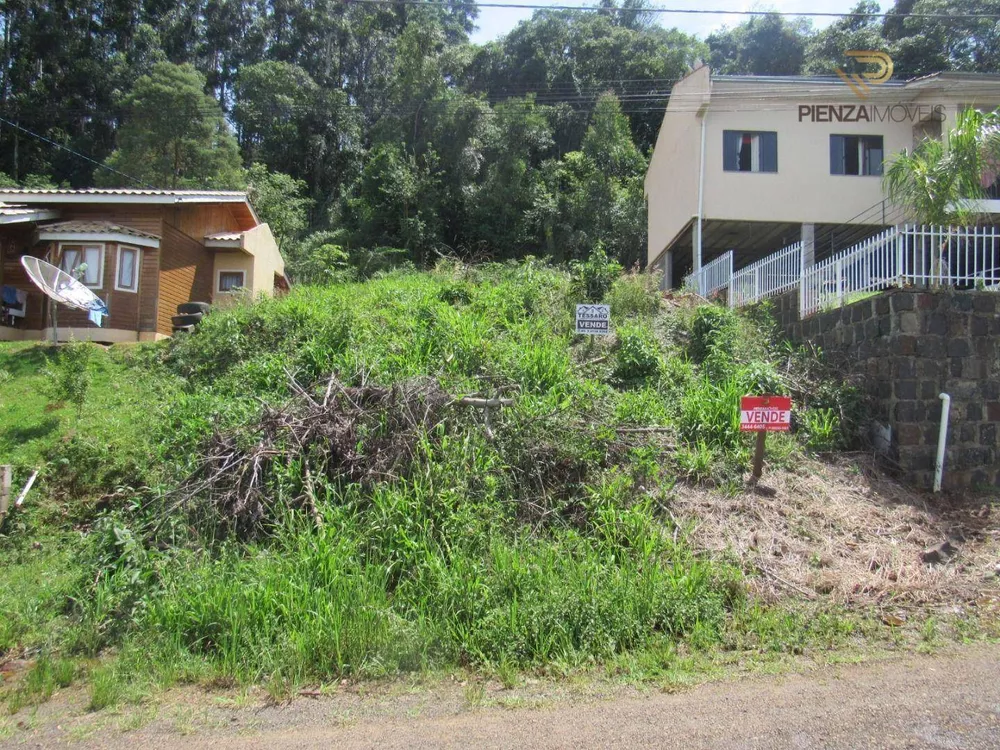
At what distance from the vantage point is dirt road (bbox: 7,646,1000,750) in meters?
3.71

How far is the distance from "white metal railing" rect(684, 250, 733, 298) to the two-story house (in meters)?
9.65

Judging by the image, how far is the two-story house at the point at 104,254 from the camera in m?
14.9

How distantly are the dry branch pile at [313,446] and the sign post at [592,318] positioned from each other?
2810 millimetres

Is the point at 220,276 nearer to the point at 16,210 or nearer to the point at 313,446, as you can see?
the point at 16,210

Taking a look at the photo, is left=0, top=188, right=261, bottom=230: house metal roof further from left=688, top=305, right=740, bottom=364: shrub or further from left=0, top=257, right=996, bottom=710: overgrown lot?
left=688, top=305, right=740, bottom=364: shrub

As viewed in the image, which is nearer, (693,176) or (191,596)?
(191,596)

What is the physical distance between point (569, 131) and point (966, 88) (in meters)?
20.8

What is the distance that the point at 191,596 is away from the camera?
207 inches

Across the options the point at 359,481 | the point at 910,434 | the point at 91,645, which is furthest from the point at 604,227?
the point at 91,645

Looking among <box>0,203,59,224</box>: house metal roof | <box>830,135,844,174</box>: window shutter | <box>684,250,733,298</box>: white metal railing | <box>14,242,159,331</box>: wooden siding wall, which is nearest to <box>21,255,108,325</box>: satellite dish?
<box>14,242,159,331</box>: wooden siding wall

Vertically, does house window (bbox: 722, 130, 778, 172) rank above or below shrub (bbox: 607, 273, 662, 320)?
above

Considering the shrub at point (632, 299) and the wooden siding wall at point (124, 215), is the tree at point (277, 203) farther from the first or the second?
the shrub at point (632, 299)

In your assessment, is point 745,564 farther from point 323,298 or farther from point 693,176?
point 693,176
